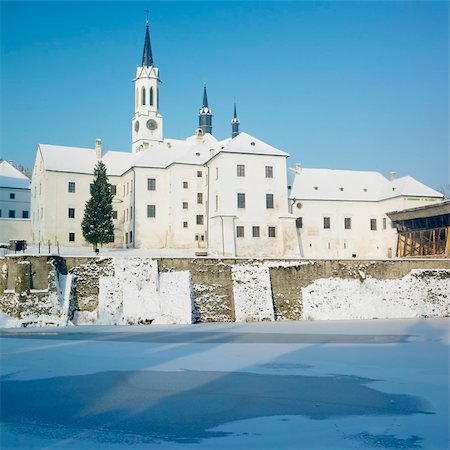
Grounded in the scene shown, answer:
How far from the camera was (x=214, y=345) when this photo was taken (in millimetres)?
20625

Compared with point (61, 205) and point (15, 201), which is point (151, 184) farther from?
A: point (15, 201)

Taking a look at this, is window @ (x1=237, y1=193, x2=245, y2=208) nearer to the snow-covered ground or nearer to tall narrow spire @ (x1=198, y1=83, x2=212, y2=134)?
the snow-covered ground

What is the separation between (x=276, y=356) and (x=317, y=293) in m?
14.4

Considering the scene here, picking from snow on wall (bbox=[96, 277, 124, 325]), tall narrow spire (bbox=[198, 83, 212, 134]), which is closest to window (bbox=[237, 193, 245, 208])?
snow on wall (bbox=[96, 277, 124, 325])

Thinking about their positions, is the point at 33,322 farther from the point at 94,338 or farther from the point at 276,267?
the point at 276,267

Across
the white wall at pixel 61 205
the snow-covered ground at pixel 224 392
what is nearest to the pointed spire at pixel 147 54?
the white wall at pixel 61 205

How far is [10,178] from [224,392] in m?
57.0

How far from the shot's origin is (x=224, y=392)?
514 inches

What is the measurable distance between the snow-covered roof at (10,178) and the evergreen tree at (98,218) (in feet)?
71.5

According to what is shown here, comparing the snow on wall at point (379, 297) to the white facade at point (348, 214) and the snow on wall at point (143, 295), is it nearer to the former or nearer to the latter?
the snow on wall at point (143, 295)

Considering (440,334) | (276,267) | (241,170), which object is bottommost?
(440,334)

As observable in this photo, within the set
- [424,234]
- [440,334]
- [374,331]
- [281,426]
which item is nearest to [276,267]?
Result: [374,331]

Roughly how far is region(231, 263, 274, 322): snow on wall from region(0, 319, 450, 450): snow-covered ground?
309 inches

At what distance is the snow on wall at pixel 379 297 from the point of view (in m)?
32.0
